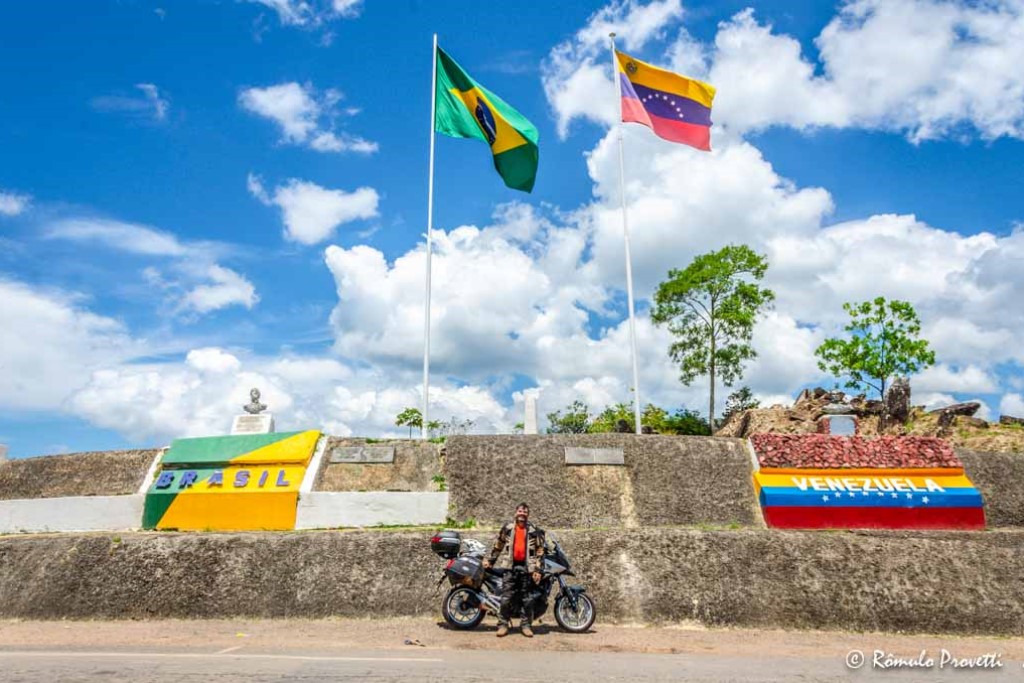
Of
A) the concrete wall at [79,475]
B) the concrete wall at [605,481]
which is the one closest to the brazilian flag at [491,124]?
the concrete wall at [605,481]

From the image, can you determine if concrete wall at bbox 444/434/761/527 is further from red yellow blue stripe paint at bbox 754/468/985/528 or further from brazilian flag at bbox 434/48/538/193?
brazilian flag at bbox 434/48/538/193

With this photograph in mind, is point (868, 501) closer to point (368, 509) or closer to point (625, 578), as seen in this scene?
point (625, 578)

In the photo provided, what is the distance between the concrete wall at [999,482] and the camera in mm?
16000

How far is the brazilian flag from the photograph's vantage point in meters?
21.2

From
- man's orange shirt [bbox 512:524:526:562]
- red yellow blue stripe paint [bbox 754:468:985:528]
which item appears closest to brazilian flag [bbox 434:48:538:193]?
red yellow blue stripe paint [bbox 754:468:985:528]

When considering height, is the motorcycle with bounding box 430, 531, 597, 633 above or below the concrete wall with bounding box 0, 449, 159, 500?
below

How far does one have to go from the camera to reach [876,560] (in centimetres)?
1238

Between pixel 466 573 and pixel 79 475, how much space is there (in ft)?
41.8

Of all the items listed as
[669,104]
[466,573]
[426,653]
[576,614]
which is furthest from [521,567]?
[669,104]

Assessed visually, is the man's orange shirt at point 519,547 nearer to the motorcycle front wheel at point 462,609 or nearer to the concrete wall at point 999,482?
the motorcycle front wheel at point 462,609

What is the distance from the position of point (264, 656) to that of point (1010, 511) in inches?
625

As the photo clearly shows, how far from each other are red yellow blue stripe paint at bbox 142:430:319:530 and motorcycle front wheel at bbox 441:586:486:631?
6495 millimetres

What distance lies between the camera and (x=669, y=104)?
71.6 feet

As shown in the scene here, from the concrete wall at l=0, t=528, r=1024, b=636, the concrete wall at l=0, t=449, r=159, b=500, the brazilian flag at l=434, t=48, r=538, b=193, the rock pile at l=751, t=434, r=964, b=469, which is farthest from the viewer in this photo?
the brazilian flag at l=434, t=48, r=538, b=193
